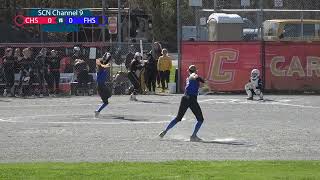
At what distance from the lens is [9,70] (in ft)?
90.5

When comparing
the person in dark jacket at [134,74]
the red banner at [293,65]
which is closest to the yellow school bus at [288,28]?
the red banner at [293,65]

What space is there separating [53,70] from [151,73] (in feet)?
12.6

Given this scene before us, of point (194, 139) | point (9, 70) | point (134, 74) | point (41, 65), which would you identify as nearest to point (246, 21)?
point (134, 74)

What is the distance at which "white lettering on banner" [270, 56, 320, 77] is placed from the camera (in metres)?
28.5

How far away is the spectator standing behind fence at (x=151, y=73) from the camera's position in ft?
93.8

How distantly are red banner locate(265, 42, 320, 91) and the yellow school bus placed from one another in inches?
108

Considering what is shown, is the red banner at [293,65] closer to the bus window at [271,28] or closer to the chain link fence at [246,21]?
the chain link fence at [246,21]

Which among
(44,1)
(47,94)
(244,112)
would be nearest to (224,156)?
(244,112)

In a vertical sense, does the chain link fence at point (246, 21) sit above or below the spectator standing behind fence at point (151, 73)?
above

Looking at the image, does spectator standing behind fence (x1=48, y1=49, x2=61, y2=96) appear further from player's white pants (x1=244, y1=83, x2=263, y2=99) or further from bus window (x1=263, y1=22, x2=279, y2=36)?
bus window (x1=263, y1=22, x2=279, y2=36)

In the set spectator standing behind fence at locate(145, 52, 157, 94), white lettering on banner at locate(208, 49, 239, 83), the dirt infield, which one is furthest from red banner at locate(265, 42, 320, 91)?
spectator standing behind fence at locate(145, 52, 157, 94)

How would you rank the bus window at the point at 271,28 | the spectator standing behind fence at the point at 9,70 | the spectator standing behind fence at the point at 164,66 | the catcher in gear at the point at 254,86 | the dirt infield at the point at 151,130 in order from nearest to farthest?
the dirt infield at the point at 151,130
the catcher in gear at the point at 254,86
the spectator standing behind fence at the point at 9,70
the spectator standing behind fence at the point at 164,66
the bus window at the point at 271,28

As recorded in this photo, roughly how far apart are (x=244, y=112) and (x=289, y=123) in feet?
9.49
